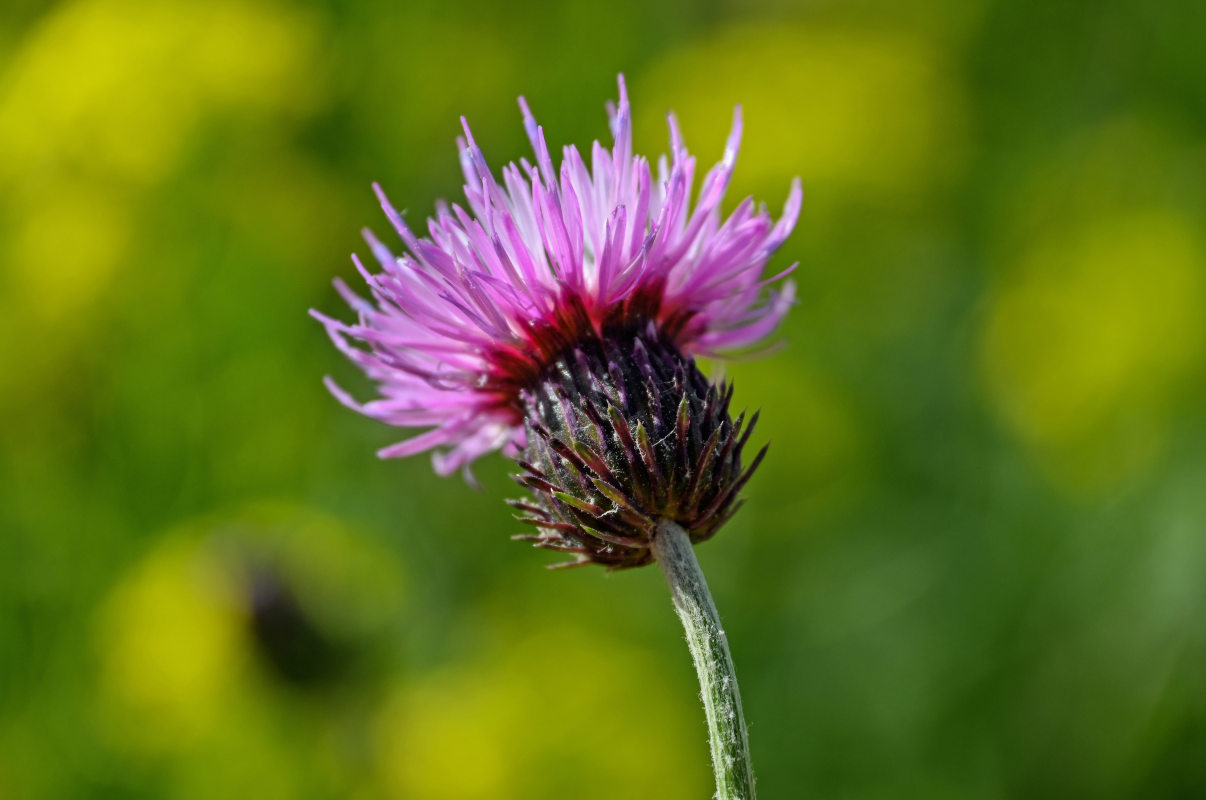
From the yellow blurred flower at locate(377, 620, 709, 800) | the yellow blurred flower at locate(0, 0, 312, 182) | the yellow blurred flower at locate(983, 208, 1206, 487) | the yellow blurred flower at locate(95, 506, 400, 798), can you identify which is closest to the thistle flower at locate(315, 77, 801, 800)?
the yellow blurred flower at locate(377, 620, 709, 800)

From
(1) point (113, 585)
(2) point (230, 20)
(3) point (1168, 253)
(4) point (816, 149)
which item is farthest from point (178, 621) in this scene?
(3) point (1168, 253)

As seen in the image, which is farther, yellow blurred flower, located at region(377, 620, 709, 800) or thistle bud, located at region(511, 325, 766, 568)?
yellow blurred flower, located at region(377, 620, 709, 800)

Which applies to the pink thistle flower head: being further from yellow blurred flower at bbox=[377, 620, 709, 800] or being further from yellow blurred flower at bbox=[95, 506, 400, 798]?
yellow blurred flower at bbox=[95, 506, 400, 798]

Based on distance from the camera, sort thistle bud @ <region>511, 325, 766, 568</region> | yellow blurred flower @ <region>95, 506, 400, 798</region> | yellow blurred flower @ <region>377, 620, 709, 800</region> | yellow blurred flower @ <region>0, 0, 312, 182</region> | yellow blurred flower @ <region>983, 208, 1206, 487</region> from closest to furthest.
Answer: thistle bud @ <region>511, 325, 766, 568</region>
yellow blurred flower @ <region>377, 620, 709, 800</region>
yellow blurred flower @ <region>95, 506, 400, 798</region>
yellow blurred flower @ <region>983, 208, 1206, 487</region>
yellow blurred flower @ <region>0, 0, 312, 182</region>

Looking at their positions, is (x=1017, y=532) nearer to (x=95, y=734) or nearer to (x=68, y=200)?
(x=95, y=734)

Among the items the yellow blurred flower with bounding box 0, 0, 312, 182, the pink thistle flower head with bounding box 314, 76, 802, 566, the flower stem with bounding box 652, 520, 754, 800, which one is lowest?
the flower stem with bounding box 652, 520, 754, 800

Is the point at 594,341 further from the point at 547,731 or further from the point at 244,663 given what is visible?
the point at 244,663

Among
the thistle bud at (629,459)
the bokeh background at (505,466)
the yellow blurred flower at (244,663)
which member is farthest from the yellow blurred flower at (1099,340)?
the thistle bud at (629,459)
